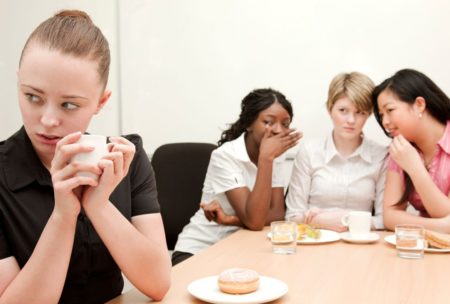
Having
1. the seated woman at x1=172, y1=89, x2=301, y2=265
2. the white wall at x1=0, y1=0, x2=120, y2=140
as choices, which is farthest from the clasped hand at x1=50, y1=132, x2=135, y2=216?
the white wall at x1=0, y1=0, x2=120, y2=140

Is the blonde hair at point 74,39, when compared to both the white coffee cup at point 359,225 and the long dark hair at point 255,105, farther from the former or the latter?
the long dark hair at point 255,105

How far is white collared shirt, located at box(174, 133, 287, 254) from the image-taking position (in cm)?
231

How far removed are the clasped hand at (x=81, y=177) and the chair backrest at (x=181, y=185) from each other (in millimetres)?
1591

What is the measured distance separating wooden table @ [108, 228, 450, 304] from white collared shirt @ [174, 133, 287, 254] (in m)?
0.56

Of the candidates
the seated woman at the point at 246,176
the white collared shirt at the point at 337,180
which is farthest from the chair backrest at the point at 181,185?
the white collared shirt at the point at 337,180

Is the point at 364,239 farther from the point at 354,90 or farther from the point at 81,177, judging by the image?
the point at 81,177

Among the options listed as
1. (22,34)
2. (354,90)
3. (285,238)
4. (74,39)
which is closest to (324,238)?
(285,238)

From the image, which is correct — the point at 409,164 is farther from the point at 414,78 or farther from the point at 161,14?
the point at 161,14

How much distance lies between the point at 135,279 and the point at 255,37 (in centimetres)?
207

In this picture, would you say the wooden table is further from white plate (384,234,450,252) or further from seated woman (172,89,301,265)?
seated woman (172,89,301,265)

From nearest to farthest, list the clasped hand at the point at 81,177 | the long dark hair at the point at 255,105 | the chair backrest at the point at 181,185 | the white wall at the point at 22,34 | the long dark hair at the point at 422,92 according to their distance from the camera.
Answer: the clasped hand at the point at 81,177 < the long dark hair at the point at 422,92 < the long dark hair at the point at 255,105 < the chair backrest at the point at 181,185 < the white wall at the point at 22,34

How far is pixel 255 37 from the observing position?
2916 mm

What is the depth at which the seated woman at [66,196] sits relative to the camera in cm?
98

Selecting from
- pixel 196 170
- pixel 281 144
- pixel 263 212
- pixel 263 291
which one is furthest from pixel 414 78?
pixel 263 291
